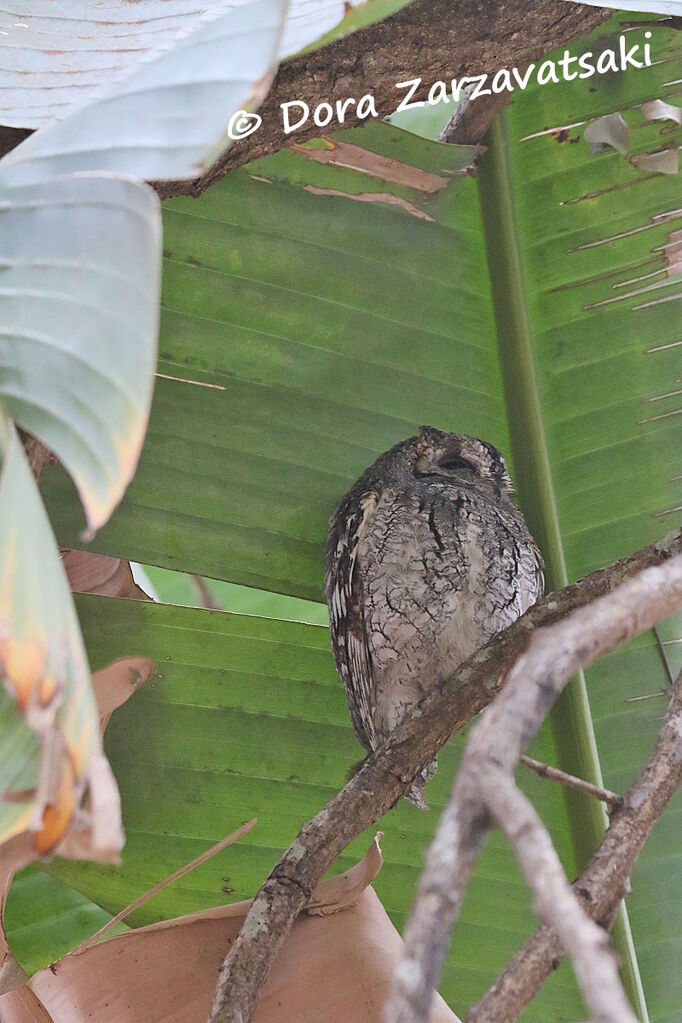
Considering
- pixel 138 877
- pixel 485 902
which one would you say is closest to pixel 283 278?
pixel 138 877

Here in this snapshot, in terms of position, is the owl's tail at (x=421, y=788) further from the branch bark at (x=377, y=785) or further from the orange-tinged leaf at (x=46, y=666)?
the orange-tinged leaf at (x=46, y=666)

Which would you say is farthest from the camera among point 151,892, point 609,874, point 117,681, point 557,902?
point 151,892

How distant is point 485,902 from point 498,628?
0.45 meters

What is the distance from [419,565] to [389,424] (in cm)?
27

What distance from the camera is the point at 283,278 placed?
1.58 metres

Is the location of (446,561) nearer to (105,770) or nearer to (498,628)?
(498,628)

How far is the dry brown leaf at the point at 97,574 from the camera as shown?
154cm

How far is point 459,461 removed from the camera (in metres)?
1.59

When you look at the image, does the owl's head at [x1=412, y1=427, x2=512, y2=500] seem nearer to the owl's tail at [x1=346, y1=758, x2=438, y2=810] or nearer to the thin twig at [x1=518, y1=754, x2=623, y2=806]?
the owl's tail at [x1=346, y1=758, x2=438, y2=810]

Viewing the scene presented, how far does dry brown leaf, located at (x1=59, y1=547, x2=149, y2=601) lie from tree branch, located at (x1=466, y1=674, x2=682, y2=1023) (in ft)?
2.86

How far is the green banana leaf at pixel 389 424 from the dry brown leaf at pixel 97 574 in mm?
90

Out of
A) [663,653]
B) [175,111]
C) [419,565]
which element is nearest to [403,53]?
[419,565]

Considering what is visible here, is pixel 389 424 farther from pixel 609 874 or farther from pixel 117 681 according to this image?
pixel 609 874

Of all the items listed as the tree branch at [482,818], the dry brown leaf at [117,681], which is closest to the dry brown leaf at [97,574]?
the dry brown leaf at [117,681]
